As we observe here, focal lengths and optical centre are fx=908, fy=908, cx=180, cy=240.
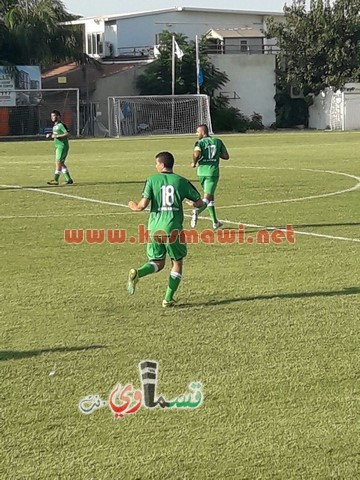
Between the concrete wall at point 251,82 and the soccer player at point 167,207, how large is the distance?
56.2 metres

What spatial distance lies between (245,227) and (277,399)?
9.01 meters

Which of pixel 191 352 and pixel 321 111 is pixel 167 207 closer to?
pixel 191 352

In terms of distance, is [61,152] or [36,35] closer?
[61,152]

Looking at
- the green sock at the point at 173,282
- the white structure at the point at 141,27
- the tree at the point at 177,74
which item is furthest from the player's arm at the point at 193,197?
the white structure at the point at 141,27

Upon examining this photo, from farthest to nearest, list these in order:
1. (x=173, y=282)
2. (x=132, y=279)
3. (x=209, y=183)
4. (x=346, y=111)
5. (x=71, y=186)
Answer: (x=346, y=111), (x=71, y=186), (x=209, y=183), (x=132, y=279), (x=173, y=282)

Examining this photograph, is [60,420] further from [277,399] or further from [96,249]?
[96,249]

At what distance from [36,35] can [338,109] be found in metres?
21.2

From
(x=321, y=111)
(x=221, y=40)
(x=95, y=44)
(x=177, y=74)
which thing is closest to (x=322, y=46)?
(x=321, y=111)

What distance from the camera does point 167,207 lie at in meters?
9.48

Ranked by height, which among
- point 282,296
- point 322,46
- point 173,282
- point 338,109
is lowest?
point 282,296

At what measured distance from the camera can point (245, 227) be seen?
1557 centimetres

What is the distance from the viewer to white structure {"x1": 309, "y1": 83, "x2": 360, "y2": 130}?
204 feet

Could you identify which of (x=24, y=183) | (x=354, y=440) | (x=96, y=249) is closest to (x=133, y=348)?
(x=354, y=440)

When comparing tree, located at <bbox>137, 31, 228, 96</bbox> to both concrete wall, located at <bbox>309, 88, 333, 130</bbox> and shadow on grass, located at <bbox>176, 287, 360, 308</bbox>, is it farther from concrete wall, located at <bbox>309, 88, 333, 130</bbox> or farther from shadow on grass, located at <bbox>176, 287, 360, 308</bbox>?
shadow on grass, located at <bbox>176, 287, 360, 308</bbox>
